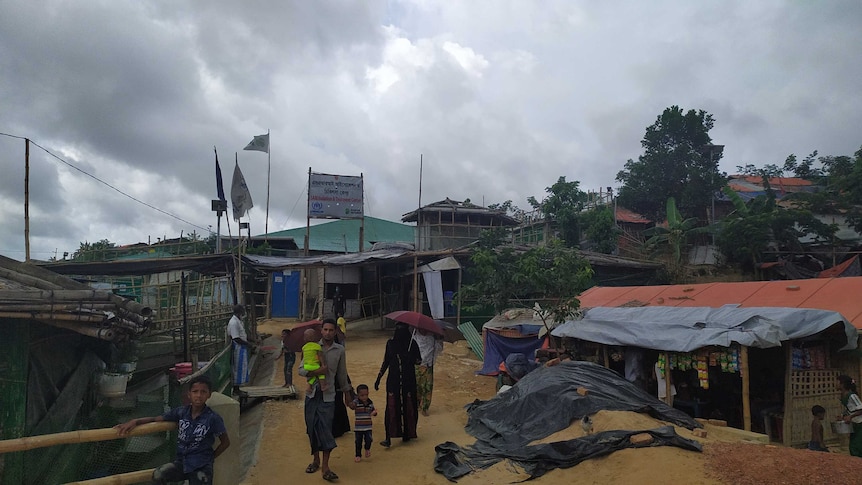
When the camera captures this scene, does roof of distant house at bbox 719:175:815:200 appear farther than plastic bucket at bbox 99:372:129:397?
Yes

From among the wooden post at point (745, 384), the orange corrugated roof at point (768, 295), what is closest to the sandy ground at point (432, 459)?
the wooden post at point (745, 384)

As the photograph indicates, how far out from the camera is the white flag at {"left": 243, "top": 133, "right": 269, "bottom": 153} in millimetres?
23469

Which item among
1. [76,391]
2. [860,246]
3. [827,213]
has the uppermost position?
[827,213]

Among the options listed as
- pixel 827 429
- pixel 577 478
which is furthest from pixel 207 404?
pixel 827 429

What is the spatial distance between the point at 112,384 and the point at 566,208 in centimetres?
2189

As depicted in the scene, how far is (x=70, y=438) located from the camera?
10.4 feet

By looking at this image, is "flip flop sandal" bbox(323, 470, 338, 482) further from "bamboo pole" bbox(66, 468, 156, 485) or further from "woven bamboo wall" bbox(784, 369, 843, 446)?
"woven bamboo wall" bbox(784, 369, 843, 446)

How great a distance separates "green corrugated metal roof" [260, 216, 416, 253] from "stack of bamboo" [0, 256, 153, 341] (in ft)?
73.1

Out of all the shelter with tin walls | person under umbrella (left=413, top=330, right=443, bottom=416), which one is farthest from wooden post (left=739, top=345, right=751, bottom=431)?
person under umbrella (left=413, top=330, right=443, bottom=416)

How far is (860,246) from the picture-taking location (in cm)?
2061

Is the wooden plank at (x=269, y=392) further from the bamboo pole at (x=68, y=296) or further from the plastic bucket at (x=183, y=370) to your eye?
the bamboo pole at (x=68, y=296)

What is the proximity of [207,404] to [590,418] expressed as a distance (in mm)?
5148

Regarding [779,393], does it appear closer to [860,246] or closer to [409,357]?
[409,357]

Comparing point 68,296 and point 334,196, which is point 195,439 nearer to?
point 68,296
